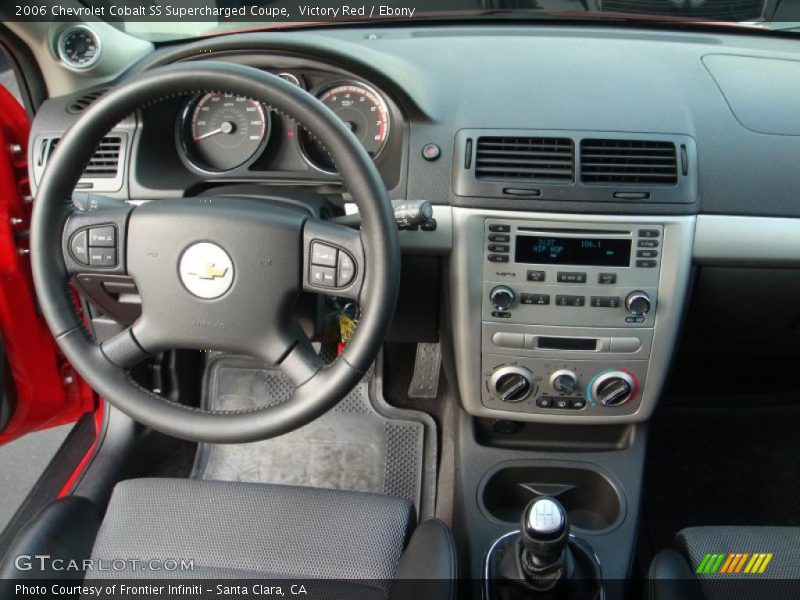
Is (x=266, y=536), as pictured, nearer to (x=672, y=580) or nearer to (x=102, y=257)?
(x=102, y=257)

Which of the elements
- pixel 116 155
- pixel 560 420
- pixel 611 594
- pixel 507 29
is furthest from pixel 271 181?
pixel 611 594

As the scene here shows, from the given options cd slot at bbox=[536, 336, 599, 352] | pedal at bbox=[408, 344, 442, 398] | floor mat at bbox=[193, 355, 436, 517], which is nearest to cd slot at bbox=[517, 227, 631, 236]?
cd slot at bbox=[536, 336, 599, 352]

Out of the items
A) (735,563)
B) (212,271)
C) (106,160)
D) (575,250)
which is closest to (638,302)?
(575,250)

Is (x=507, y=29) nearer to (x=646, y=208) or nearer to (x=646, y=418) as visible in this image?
(x=646, y=208)

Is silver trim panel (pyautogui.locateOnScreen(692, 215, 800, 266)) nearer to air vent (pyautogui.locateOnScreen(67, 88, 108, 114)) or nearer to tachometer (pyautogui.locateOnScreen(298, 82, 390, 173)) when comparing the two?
tachometer (pyautogui.locateOnScreen(298, 82, 390, 173))

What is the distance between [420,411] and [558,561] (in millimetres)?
903

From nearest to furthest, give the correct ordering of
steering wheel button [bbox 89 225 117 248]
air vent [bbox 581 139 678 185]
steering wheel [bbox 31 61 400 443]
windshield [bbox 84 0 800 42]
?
steering wheel [bbox 31 61 400 443], steering wheel button [bbox 89 225 117 248], air vent [bbox 581 139 678 185], windshield [bbox 84 0 800 42]

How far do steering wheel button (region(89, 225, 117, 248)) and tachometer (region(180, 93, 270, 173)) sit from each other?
1.30 feet

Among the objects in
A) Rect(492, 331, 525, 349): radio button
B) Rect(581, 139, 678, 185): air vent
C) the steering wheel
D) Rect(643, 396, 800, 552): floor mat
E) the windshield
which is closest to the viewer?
the steering wheel

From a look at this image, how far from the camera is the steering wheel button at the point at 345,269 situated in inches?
44.9

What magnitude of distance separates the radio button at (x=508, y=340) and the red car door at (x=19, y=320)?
1203 mm

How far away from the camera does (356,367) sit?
3.71 ft

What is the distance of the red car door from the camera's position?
172 centimetres

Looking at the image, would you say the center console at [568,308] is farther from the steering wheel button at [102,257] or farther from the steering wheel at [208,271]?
the steering wheel button at [102,257]
